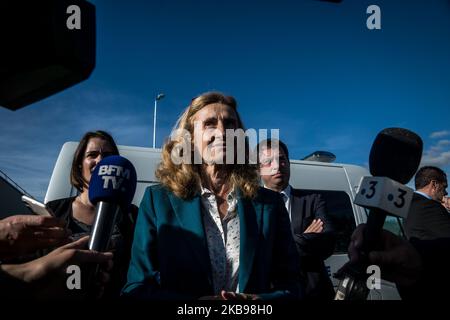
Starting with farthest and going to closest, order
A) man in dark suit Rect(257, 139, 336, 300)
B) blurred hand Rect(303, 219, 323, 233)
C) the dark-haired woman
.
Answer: blurred hand Rect(303, 219, 323, 233) → man in dark suit Rect(257, 139, 336, 300) → the dark-haired woman

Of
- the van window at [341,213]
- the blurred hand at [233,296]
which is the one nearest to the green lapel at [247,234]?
the blurred hand at [233,296]

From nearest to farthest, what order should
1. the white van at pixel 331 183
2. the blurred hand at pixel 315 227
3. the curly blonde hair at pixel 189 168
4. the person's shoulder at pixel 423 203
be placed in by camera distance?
the curly blonde hair at pixel 189 168, the person's shoulder at pixel 423 203, the blurred hand at pixel 315 227, the white van at pixel 331 183

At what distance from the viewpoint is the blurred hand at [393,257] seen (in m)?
1.07

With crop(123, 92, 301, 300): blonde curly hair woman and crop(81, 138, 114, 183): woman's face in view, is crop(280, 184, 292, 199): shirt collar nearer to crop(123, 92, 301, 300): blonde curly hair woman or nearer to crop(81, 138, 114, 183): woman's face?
crop(123, 92, 301, 300): blonde curly hair woman

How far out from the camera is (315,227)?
294 cm

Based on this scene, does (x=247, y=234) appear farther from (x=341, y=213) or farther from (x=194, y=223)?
(x=341, y=213)

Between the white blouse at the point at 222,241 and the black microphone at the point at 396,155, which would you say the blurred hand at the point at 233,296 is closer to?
the white blouse at the point at 222,241

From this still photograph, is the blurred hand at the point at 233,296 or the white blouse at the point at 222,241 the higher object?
the white blouse at the point at 222,241

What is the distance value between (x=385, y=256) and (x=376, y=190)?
217mm

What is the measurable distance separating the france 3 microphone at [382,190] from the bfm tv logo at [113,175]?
3.05ft

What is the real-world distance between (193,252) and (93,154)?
4.56 ft

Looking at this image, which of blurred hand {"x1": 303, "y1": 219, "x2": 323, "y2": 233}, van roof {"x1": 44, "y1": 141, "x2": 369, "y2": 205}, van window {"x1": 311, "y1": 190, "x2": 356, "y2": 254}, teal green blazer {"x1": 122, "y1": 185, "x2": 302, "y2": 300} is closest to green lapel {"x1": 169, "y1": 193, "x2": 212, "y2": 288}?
teal green blazer {"x1": 122, "y1": 185, "x2": 302, "y2": 300}

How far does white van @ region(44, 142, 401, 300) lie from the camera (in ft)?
12.5
